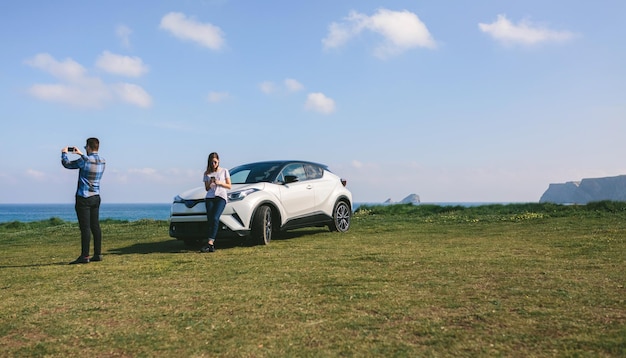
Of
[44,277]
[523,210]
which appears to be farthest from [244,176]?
[523,210]

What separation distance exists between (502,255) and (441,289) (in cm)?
304

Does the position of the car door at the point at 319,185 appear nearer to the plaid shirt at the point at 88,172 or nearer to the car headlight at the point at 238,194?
the car headlight at the point at 238,194

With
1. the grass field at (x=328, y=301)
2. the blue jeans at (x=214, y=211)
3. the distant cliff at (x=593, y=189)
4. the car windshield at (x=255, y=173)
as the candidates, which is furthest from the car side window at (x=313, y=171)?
the distant cliff at (x=593, y=189)

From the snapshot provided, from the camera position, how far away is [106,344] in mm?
3957

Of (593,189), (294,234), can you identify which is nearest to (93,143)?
(294,234)

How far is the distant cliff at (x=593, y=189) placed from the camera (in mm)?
158875

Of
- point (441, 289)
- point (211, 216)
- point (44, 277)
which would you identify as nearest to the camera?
point (441, 289)

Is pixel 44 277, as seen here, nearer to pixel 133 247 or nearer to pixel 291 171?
pixel 133 247

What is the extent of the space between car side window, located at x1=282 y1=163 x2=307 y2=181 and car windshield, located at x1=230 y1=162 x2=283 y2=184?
0.60 feet

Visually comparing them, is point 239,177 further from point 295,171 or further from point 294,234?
point 294,234

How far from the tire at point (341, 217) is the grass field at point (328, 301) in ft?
9.40

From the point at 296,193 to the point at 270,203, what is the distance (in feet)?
3.09

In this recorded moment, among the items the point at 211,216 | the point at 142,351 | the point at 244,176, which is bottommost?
the point at 142,351

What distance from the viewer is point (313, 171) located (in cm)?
1251
